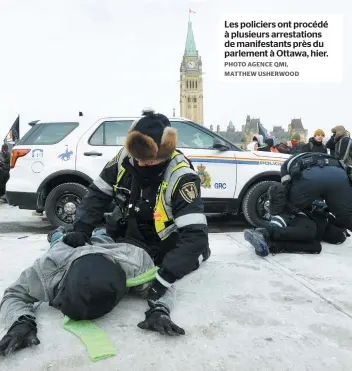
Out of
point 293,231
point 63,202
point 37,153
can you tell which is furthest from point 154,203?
point 37,153

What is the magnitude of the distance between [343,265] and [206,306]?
150cm

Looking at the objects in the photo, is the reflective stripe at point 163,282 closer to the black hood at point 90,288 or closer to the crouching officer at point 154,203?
the crouching officer at point 154,203

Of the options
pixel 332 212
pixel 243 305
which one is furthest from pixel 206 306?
pixel 332 212

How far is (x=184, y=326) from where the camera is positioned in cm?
222

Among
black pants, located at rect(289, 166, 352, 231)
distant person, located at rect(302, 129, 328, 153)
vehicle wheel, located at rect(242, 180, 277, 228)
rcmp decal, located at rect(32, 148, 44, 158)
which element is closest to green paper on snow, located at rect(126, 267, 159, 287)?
black pants, located at rect(289, 166, 352, 231)

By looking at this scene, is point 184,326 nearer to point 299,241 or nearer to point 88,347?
point 88,347

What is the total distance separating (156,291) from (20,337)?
770 mm

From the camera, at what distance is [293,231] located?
3758 mm

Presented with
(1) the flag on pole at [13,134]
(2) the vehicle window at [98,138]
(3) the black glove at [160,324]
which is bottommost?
(3) the black glove at [160,324]

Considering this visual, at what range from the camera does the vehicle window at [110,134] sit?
6.13 meters

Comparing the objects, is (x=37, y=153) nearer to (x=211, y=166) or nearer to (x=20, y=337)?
(x=211, y=166)

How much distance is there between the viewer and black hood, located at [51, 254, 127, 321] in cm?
209

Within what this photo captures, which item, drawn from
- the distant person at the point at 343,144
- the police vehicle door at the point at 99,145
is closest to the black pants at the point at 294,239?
the police vehicle door at the point at 99,145

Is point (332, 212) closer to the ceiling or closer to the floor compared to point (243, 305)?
closer to the ceiling
